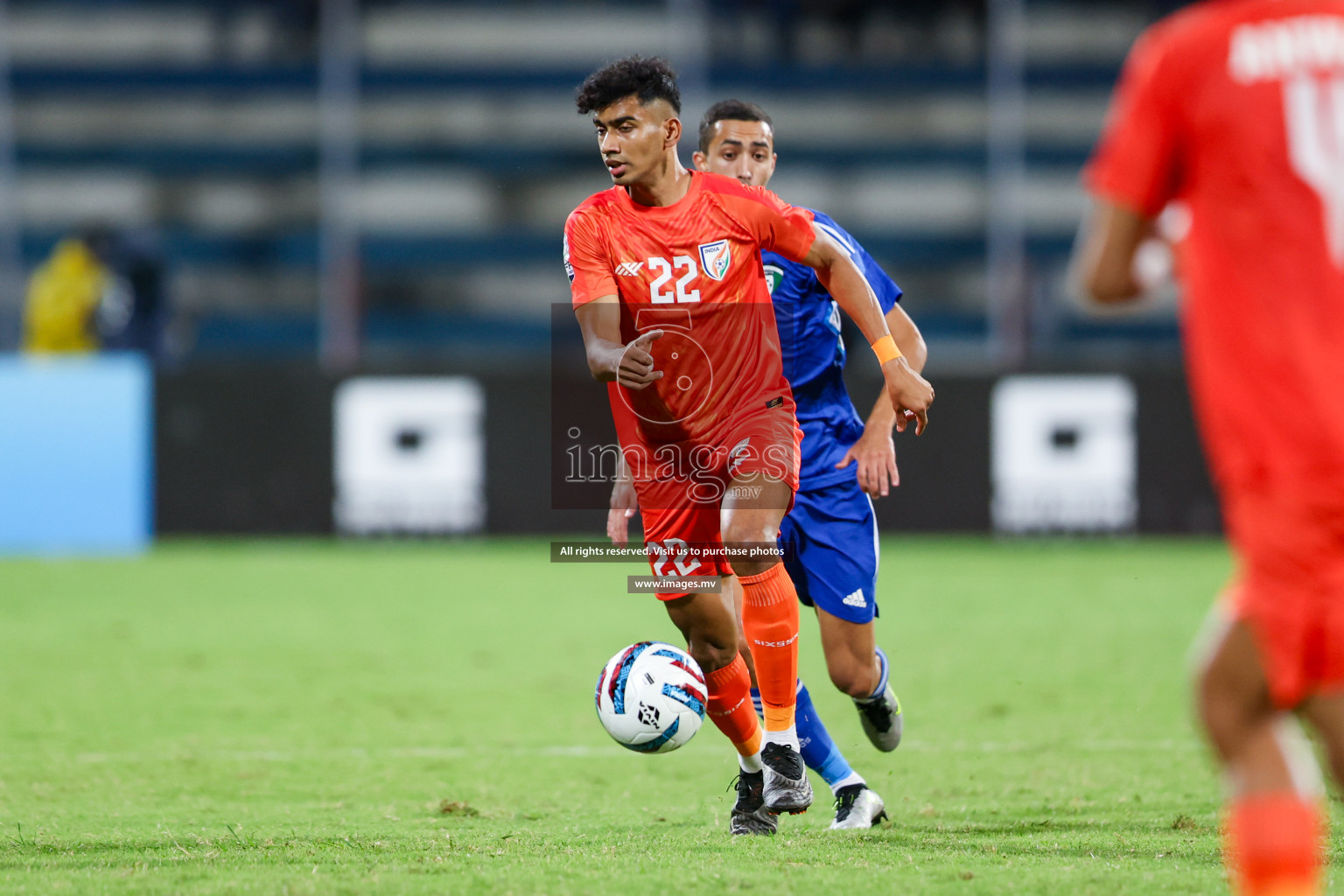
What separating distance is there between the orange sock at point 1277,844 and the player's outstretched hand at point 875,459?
8.67 feet

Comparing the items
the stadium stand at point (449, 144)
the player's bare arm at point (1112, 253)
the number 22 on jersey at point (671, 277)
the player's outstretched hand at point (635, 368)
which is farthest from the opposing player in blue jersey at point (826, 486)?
the stadium stand at point (449, 144)

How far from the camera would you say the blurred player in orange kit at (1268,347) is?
2455 millimetres

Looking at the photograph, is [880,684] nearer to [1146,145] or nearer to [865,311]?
[865,311]

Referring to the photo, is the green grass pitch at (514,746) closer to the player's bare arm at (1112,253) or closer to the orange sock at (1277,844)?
the orange sock at (1277,844)

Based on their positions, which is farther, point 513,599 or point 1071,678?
point 513,599

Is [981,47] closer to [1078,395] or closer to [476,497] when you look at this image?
[1078,395]

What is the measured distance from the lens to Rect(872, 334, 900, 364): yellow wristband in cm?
471

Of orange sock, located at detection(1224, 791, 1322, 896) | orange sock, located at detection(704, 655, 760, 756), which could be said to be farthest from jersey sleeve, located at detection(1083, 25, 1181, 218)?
orange sock, located at detection(704, 655, 760, 756)

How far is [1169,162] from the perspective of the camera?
258 centimetres

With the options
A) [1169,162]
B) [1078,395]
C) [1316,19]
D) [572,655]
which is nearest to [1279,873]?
[1169,162]

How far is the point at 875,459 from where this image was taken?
16.9ft

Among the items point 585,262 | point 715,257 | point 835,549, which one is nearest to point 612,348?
point 585,262

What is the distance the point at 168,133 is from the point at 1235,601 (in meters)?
22.6

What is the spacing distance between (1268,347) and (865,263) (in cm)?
282
